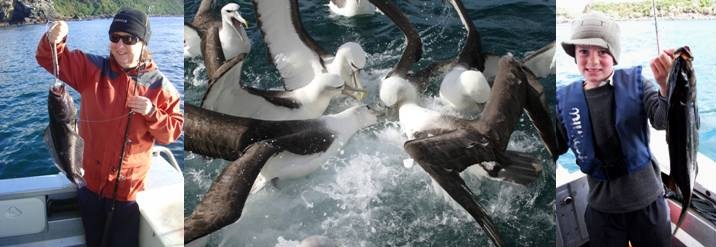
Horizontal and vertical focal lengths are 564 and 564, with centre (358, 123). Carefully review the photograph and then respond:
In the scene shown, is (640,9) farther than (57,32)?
Yes

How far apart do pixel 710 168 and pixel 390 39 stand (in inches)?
67.0

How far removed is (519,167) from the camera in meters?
1.74

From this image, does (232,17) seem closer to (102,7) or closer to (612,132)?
(102,7)

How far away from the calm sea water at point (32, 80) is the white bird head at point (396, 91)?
580mm

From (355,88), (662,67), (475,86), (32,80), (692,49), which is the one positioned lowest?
(692,49)

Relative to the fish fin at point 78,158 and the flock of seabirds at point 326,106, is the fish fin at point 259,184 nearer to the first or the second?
the flock of seabirds at point 326,106

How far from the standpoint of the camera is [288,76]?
1.57 m

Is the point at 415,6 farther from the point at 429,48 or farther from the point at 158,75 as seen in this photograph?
the point at 158,75

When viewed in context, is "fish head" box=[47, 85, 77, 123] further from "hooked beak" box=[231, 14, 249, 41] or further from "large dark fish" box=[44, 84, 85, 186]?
"hooked beak" box=[231, 14, 249, 41]

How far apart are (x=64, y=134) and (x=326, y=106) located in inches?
34.2

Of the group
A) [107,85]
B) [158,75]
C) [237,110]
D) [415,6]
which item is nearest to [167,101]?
[158,75]

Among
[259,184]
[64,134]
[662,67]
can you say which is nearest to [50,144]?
[64,134]

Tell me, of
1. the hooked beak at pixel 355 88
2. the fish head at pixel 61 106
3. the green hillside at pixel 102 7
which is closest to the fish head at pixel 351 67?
the hooked beak at pixel 355 88

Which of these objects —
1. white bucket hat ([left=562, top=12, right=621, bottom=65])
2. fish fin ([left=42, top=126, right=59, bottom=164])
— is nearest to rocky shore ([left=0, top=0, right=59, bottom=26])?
fish fin ([left=42, top=126, right=59, bottom=164])
